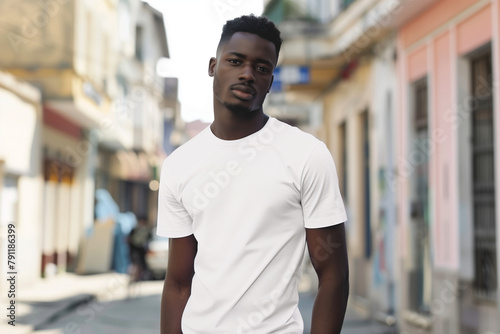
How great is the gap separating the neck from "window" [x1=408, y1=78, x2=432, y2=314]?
348 inches

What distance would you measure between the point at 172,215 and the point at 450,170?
7.84 metres

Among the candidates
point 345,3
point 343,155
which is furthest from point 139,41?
point 345,3

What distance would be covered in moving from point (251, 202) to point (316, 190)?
0.66ft

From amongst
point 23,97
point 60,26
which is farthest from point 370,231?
point 60,26

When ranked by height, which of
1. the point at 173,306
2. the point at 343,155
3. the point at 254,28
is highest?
the point at 343,155

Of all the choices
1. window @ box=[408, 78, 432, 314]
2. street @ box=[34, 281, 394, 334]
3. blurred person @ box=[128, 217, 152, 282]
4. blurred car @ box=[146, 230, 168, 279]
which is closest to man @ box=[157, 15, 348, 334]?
street @ box=[34, 281, 394, 334]

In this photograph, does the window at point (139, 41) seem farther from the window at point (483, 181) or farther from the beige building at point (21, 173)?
the window at point (483, 181)

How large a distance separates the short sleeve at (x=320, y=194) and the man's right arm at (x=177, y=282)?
0.48 meters

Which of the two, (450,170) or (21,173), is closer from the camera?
(450,170)

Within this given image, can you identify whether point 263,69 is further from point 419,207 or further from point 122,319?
point 122,319

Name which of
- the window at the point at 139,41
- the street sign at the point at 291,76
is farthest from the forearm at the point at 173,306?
the window at the point at 139,41

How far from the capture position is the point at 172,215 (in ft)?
8.76

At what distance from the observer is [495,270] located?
8812mm

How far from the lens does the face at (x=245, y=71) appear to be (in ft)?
8.05
